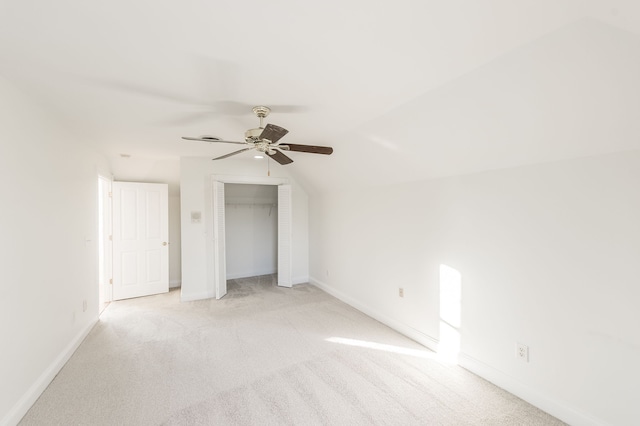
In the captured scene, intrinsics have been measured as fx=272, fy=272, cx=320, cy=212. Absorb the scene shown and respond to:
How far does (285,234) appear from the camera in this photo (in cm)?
530

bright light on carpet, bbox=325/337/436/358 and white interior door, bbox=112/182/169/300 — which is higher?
white interior door, bbox=112/182/169/300

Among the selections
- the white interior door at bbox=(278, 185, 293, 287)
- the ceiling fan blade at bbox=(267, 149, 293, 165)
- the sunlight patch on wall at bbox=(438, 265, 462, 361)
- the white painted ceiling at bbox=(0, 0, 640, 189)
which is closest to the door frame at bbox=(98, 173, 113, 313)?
the white painted ceiling at bbox=(0, 0, 640, 189)

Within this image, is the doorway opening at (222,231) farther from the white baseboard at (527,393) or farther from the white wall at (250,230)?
the white baseboard at (527,393)

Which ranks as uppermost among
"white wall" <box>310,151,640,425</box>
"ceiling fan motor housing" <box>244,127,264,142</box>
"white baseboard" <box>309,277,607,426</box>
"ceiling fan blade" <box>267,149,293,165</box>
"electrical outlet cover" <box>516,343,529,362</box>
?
"ceiling fan motor housing" <box>244,127,264,142</box>

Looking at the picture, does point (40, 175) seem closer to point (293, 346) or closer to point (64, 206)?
point (64, 206)

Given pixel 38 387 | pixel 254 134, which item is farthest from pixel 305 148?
pixel 38 387

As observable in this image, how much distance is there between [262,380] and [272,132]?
2.16 m

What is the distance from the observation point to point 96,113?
2566 mm

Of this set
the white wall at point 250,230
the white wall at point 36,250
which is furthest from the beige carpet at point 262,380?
the white wall at point 250,230

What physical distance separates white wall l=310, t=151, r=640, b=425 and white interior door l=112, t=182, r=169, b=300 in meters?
4.24

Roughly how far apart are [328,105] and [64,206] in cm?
288

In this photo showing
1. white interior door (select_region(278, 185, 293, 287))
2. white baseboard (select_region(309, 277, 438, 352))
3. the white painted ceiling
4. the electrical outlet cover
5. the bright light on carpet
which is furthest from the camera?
white interior door (select_region(278, 185, 293, 287))

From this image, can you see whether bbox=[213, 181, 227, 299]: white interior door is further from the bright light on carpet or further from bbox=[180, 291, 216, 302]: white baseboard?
the bright light on carpet

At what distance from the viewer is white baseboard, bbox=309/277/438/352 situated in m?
3.03
